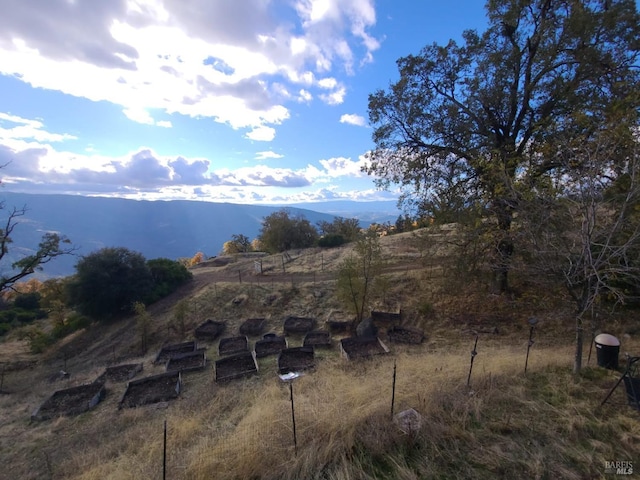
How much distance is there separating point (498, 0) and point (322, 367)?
15.7m

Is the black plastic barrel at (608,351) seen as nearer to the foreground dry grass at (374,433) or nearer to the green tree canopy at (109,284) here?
the foreground dry grass at (374,433)

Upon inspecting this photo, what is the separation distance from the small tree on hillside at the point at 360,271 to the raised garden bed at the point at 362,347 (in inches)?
95.4

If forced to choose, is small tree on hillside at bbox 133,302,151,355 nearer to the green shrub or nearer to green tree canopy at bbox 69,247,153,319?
green tree canopy at bbox 69,247,153,319

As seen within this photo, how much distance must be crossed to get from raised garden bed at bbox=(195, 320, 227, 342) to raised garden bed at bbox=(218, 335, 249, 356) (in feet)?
7.09

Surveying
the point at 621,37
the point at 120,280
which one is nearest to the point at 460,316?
the point at 621,37

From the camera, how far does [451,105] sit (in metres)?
13.4

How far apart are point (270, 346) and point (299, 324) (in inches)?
104

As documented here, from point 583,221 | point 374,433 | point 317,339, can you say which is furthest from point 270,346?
point 583,221

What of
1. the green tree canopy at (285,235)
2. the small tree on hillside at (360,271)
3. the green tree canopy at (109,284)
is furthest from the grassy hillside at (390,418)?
the green tree canopy at (285,235)

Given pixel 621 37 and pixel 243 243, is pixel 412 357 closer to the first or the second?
pixel 621 37

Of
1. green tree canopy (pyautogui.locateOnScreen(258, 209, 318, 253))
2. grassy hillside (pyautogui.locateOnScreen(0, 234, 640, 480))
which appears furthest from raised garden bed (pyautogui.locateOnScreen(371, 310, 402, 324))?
green tree canopy (pyautogui.locateOnScreen(258, 209, 318, 253))

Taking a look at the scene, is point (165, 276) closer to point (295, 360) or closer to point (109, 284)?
point (109, 284)

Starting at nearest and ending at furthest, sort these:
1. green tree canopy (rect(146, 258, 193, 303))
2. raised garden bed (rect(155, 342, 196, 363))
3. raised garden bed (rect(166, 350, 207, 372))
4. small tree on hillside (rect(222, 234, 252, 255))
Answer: raised garden bed (rect(166, 350, 207, 372))
raised garden bed (rect(155, 342, 196, 363))
green tree canopy (rect(146, 258, 193, 303))
small tree on hillside (rect(222, 234, 252, 255))

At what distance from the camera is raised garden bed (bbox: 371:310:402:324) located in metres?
15.7
